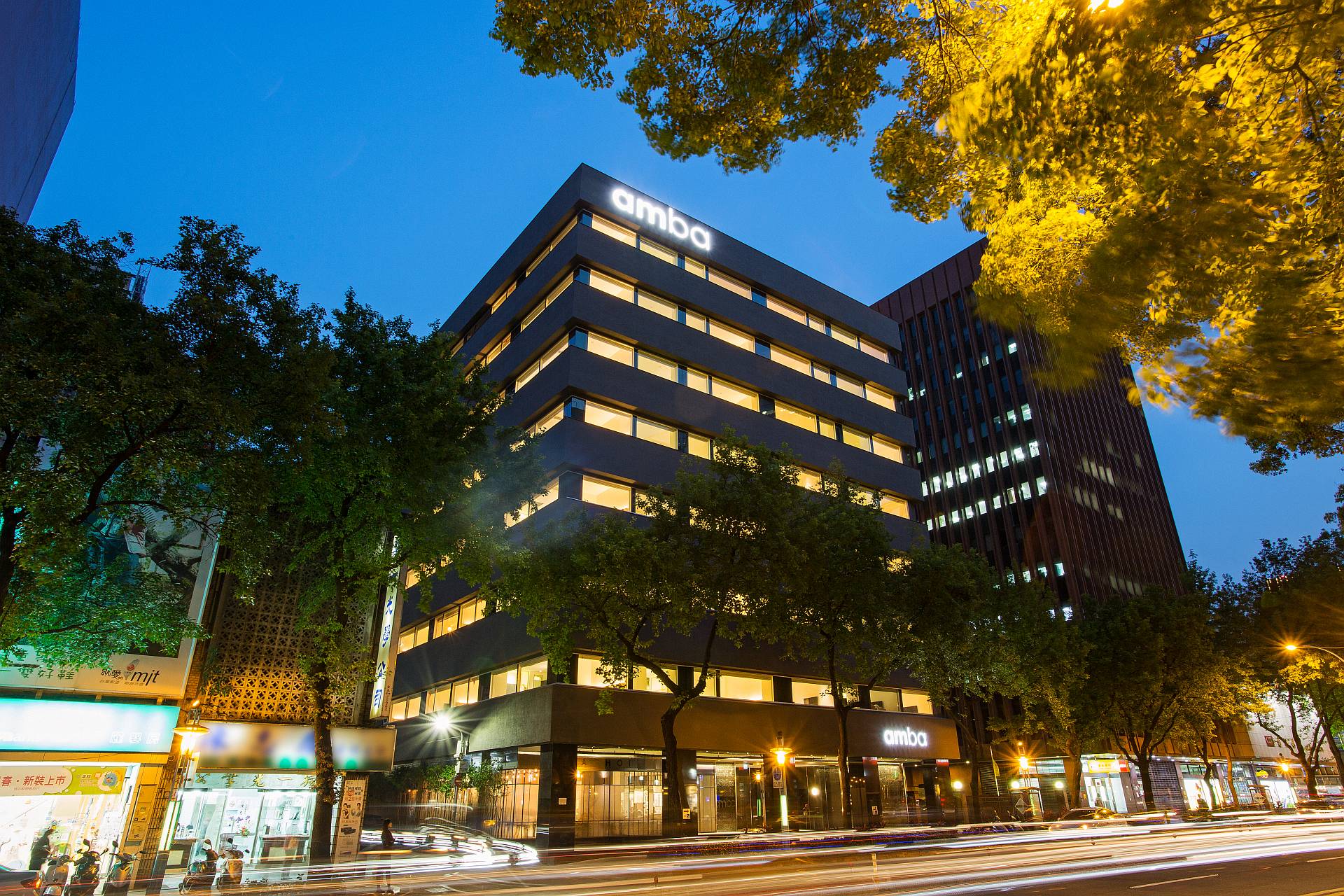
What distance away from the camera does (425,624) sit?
45.1m

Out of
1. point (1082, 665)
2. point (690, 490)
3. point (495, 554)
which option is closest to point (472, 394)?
point (495, 554)

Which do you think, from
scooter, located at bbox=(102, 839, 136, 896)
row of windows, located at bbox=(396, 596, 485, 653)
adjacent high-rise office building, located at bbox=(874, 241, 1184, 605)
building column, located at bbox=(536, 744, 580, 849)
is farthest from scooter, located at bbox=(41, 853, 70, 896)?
adjacent high-rise office building, located at bbox=(874, 241, 1184, 605)

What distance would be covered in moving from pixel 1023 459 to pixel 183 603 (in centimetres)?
8000

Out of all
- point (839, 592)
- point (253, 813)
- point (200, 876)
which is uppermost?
point (839, 592)

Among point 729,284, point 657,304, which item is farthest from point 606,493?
point 729,284

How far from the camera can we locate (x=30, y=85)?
2562 centimetres

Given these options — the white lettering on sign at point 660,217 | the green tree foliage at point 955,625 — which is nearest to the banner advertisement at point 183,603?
the green tree foliage at point 955,625

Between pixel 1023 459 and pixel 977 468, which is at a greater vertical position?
pixel 977 468

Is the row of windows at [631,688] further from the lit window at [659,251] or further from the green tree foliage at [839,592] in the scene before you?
the lit window at [659,251]

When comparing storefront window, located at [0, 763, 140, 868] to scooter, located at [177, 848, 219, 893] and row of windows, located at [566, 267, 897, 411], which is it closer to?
scooter, located at [177, 848, 219, 893]

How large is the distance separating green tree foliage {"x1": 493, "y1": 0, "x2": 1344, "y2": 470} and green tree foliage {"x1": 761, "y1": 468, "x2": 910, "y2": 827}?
18.6m

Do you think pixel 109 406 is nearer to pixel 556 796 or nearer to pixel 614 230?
pixel 556 796

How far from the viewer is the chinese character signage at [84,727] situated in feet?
56.4

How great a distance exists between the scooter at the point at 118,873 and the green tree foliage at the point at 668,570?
41.7 feet
